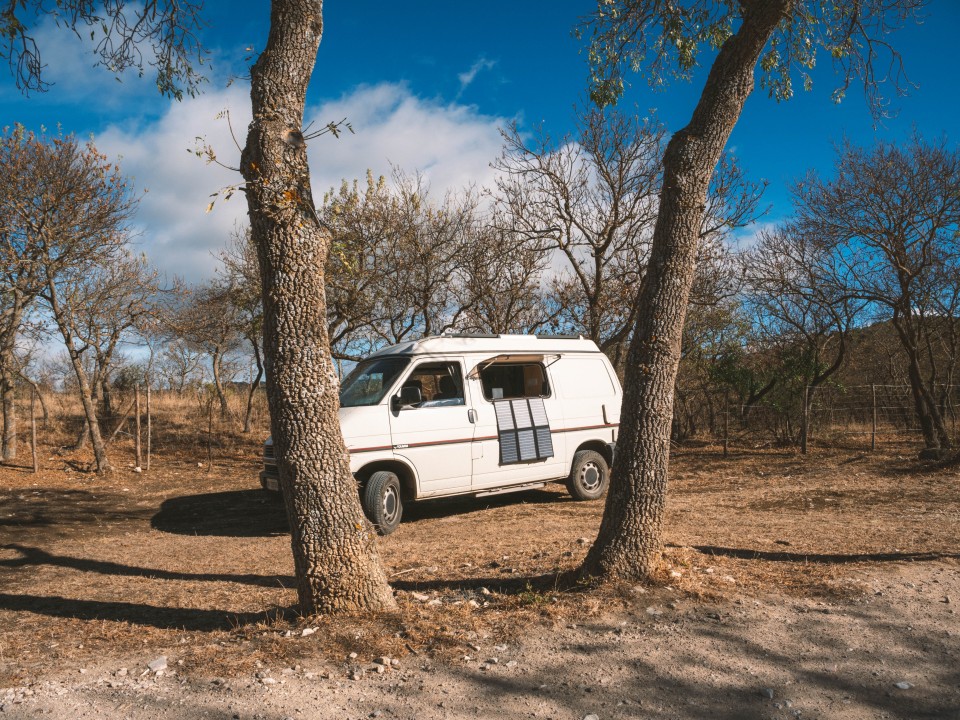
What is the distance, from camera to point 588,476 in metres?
10.6

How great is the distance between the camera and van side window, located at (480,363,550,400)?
9773mm

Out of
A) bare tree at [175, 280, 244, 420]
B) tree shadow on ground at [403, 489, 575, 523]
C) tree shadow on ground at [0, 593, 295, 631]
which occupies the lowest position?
tree shadow on ground at [403, 489, 575, 523]

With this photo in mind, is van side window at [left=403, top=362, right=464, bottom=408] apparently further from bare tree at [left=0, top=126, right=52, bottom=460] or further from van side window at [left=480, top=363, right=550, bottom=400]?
bare tree at [left=0, top=126, right=52, bottom=460]

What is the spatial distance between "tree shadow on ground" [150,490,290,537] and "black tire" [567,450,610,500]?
4.17m

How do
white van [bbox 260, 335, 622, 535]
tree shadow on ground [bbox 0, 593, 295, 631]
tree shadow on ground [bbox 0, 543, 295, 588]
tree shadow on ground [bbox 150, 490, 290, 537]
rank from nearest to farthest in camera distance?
1. tree shadow on ground [bbox 0, 593, 295, 631]
2. tree shadow on ground [bbox 0, 543, 295, 588]
3. white van [bbox 260, 335, 622, 535]
4. tree shadow on ground [bbox 150, 490, 290, 537]

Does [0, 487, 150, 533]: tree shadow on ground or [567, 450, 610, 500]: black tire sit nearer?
[0, 487, 150, 533]: tree shadow on ground

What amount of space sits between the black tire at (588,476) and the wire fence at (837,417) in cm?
700

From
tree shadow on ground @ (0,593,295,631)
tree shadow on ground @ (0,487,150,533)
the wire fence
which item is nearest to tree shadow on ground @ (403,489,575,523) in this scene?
tree shadow on ground @ (0,487,150,533)

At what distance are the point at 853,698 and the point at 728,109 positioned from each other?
3.96 m

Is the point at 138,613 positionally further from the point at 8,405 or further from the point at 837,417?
the point at 837,417

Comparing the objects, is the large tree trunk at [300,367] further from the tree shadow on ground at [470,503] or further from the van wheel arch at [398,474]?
the tree shadow on ground at [470,503]

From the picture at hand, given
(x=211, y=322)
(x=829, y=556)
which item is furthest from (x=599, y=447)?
(x=211, y=322)

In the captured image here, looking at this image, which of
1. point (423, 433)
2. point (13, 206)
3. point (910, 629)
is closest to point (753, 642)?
point (910, 629)

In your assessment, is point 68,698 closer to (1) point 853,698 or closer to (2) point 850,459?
(1) point 853,698
